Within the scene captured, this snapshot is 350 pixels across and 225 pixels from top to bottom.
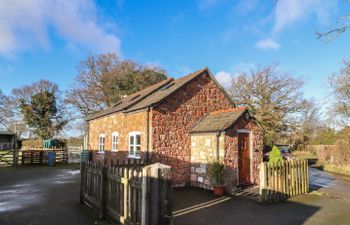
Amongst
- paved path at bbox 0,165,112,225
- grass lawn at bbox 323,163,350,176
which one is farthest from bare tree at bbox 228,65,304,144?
paved path at bbox 0,165,112,225

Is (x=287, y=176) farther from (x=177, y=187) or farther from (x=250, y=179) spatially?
(x=177, y=187)

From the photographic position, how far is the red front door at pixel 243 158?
11.3 m

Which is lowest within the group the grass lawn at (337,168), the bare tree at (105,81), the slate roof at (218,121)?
the grass lawn at (337,168)

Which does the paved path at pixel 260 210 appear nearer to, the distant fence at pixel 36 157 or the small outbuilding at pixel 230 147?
the small outbuilding at pixel 230 147

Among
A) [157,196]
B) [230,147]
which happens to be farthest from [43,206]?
[230,147]

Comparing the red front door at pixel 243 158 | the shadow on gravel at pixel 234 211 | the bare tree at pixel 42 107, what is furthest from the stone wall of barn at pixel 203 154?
the bare tree at pixel 42 107

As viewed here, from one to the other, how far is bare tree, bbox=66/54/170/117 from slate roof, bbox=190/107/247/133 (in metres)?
20.8

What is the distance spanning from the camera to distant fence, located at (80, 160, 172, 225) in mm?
4875

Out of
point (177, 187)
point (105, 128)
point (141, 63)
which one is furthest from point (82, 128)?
point (177, 187)

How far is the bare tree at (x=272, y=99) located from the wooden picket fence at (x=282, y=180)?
52.7ft

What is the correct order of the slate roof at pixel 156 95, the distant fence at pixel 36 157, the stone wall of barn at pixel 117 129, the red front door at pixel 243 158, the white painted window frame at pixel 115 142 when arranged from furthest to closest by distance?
the distant fence at pixel 36 157 → the white painted window frame at pixel 115 142 → the stone wall of barn at pixel 117 129 → the slate roof at pixel 156 95 → the red front door at pixel 243 158

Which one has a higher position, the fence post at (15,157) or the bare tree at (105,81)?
the bare tree at (105,81)

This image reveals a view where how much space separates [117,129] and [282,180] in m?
10.4

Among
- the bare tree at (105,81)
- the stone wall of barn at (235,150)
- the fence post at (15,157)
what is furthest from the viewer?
the bare tree at (105,81)
